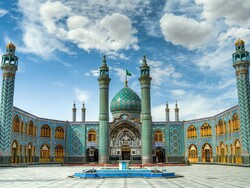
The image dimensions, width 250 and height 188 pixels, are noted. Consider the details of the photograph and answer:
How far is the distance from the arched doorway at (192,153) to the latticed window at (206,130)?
2439 millimetres

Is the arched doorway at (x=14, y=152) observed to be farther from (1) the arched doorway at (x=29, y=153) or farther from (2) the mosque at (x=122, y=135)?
(1) the arched doorway at (x=29, y=153)

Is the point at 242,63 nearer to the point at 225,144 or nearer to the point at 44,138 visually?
the point at 225,144

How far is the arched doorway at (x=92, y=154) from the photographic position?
47734 mm

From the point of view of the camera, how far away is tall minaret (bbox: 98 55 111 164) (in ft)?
146

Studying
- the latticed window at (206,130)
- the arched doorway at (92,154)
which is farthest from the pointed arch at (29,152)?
the latticed window at (206,130)

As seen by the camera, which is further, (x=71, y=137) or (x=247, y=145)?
(x=71, y=137)

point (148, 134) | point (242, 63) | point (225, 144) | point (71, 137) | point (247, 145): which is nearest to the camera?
point (247, 145)

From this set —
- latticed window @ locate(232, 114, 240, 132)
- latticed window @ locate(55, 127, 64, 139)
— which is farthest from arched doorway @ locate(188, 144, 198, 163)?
latticed window @ locate(55, 127, 64, 139)

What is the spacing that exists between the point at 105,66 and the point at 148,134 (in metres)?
12.2

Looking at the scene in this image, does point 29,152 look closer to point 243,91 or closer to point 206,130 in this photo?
point 206,130

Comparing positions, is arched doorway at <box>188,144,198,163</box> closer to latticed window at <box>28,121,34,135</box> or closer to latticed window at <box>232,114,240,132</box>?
latticed window at <box>232,114,240,132</box>

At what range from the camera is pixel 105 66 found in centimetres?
4772

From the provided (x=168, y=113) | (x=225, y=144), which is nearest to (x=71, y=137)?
(x=168, y=113)

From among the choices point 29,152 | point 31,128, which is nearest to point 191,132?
point 31,128
